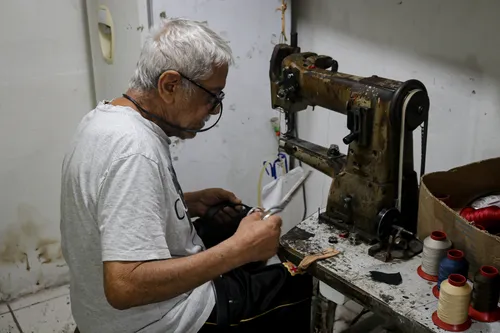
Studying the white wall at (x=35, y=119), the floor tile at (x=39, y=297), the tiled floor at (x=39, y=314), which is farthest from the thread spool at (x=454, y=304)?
the floor tile at (x=39, y=297)

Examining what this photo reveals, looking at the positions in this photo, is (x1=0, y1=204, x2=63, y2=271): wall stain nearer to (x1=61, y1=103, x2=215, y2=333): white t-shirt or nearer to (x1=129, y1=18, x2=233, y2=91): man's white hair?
(x1=61, y1=103, x2=215, y2=333): white t-shirt

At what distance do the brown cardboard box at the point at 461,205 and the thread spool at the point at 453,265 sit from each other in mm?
37

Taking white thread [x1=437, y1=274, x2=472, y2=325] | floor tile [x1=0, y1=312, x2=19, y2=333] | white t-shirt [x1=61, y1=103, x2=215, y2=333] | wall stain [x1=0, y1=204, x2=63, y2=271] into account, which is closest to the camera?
white thread [x1=437, y1=274, x2=472, y2=325]

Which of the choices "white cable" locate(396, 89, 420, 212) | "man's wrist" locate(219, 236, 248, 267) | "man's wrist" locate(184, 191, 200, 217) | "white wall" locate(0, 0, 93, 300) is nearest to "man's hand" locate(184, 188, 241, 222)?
"man's wrist" locate(184, 191, 200, 217)

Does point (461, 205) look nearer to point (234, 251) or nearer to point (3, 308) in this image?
point (234, 251)

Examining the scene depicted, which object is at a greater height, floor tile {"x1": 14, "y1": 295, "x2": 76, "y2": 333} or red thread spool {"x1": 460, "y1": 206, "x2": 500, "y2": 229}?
red thread spool {"x1": 460, "y1": 206, "x2": 500, "y2": 229}

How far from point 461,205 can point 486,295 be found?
39cm

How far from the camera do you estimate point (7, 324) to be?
91.1 inches

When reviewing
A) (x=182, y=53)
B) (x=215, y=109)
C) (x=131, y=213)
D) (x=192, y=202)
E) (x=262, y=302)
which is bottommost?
(x=262, y=302)

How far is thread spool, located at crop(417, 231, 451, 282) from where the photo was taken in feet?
4.07

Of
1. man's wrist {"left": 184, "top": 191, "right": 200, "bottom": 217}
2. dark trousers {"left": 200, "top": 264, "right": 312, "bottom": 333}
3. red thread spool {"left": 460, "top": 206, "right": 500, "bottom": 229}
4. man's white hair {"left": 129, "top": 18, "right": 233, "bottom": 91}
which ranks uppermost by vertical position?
man's white hair {"left": 129, "top": 18, "right": 233, "bottom": 91}

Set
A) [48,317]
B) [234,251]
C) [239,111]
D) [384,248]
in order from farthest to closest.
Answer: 1. [48,317]
2. [239,111]
3. [384,248]
4. [234,251]

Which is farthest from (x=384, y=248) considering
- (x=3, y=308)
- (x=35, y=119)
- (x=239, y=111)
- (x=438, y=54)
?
(x=3, y=308)

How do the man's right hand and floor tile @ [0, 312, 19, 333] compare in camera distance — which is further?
floor tile @ [0, 312, 19, 333]
